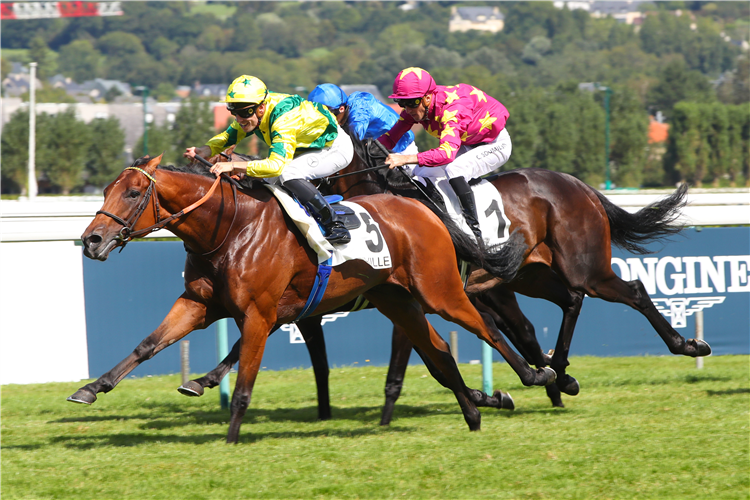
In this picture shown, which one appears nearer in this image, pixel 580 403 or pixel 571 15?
pixel 580 403

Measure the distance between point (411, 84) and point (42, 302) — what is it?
150 inches

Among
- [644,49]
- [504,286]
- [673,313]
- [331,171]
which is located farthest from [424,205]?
[644,49]

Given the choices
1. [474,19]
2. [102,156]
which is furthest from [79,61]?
[102,156]

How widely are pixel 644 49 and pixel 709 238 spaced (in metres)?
151

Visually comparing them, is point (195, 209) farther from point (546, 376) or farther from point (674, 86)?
point (674, 86)

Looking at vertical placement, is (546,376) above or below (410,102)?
below

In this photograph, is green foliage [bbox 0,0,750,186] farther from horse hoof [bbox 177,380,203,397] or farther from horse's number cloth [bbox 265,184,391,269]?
horse hoof [bbox 177,380,203,397]

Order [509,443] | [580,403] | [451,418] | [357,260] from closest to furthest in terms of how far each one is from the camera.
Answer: [509,443] → [357,260] → [451,418] → [580,403]

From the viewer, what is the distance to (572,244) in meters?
6.18

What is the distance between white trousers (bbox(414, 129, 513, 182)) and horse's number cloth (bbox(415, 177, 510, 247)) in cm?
6

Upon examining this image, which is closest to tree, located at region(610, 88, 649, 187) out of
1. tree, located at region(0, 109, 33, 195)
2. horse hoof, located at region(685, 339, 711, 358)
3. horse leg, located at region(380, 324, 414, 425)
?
tree, located at region(0, 109, 33, 195)

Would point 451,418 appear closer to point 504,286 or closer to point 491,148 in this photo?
point 504,286

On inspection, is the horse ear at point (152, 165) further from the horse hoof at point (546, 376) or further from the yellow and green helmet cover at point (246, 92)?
the horse hoof at point (546, 376)

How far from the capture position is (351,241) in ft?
16.1
